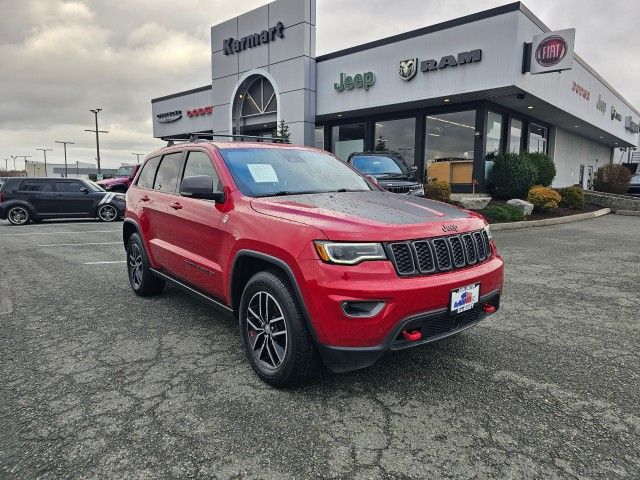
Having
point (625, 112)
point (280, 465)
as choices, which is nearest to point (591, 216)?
point (280, 465)

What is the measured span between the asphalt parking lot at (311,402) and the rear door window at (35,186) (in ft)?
38.9

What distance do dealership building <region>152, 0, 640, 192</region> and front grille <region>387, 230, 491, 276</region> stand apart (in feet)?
42.1

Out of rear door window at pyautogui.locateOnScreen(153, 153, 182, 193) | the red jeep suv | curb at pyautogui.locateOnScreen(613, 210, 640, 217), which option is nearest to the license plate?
the red jeep suv

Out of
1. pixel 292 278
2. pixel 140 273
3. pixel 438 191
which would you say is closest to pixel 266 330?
pixel 292 278

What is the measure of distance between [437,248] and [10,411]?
2848 mm

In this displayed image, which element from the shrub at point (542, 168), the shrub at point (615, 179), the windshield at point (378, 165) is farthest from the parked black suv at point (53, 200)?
the shrub at point (615, 179)

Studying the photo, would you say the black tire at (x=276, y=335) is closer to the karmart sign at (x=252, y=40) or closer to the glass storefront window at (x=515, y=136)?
the glass storefront window at (x=515, y=136)

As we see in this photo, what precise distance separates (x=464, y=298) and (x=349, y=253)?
867 millimetres

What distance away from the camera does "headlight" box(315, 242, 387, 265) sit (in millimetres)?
2578

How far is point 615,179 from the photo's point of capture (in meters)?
24.2

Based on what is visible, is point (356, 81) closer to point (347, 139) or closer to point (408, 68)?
point (408, 68)

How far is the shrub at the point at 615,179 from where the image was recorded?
950 inches

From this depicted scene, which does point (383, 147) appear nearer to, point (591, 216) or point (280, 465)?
point (591, 216)

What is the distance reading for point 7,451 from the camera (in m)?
2.30
